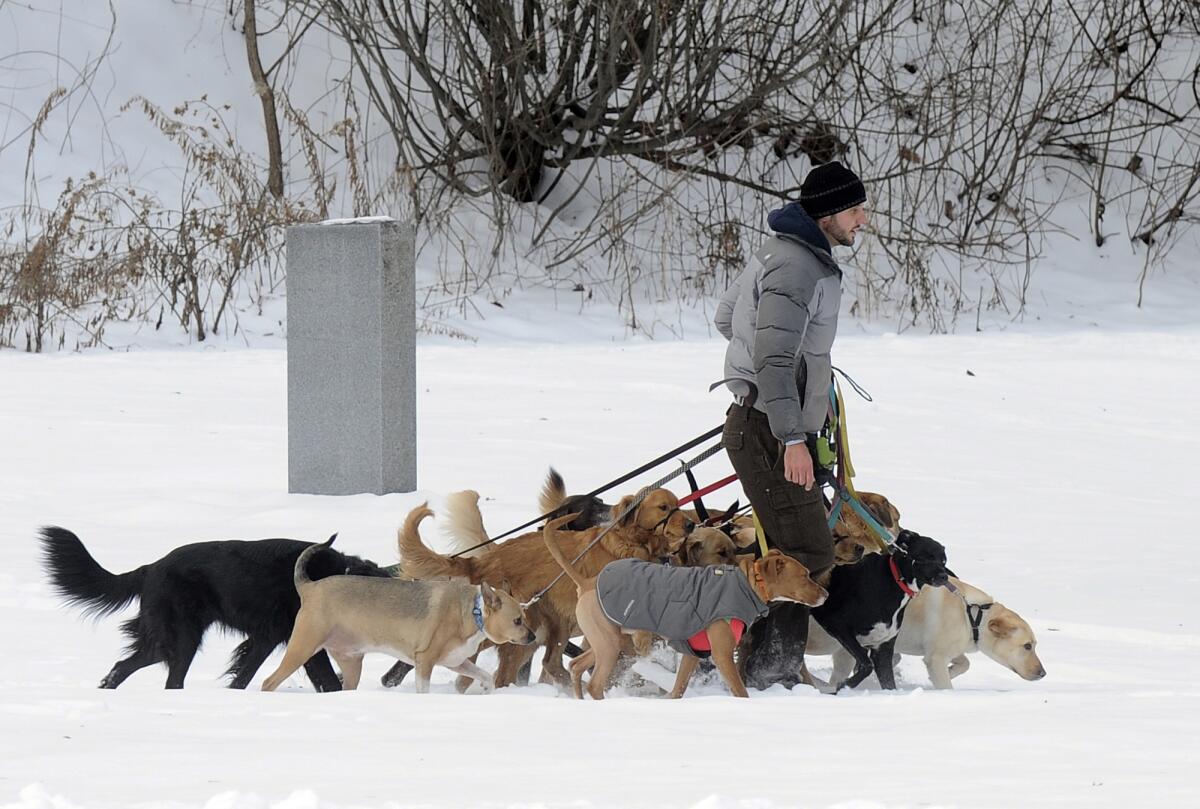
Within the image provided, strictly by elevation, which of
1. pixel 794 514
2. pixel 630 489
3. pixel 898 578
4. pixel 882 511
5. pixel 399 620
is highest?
pixel 794 514

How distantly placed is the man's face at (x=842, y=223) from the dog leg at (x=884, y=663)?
4.82 ft

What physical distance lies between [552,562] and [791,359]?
123 cm

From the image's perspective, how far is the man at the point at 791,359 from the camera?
5.07m

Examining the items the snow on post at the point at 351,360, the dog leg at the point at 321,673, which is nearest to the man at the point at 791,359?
the dog leg at the point at 321,673

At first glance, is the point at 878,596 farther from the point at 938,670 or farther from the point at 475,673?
the point at 475,673

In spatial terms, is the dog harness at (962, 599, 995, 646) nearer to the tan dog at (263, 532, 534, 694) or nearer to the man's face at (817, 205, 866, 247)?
the man's face at (817, 205, 866, 247)

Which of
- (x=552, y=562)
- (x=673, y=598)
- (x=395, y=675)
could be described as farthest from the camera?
(x=395, y=675)

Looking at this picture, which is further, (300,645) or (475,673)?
(475,673)

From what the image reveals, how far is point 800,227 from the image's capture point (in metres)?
5.19

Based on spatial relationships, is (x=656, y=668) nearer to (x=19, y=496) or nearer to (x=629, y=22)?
(x=19, y=496)

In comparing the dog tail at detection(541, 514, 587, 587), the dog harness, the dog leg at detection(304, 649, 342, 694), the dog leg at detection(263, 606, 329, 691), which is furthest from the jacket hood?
the dog leg at detection(304, 649, 342, 694)

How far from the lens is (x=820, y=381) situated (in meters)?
5.25

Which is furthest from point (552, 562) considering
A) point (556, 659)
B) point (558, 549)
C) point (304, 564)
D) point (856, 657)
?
point (856, 657)

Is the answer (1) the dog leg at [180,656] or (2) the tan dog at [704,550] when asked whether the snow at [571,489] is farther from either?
(2) the tan dog at [704,550]
